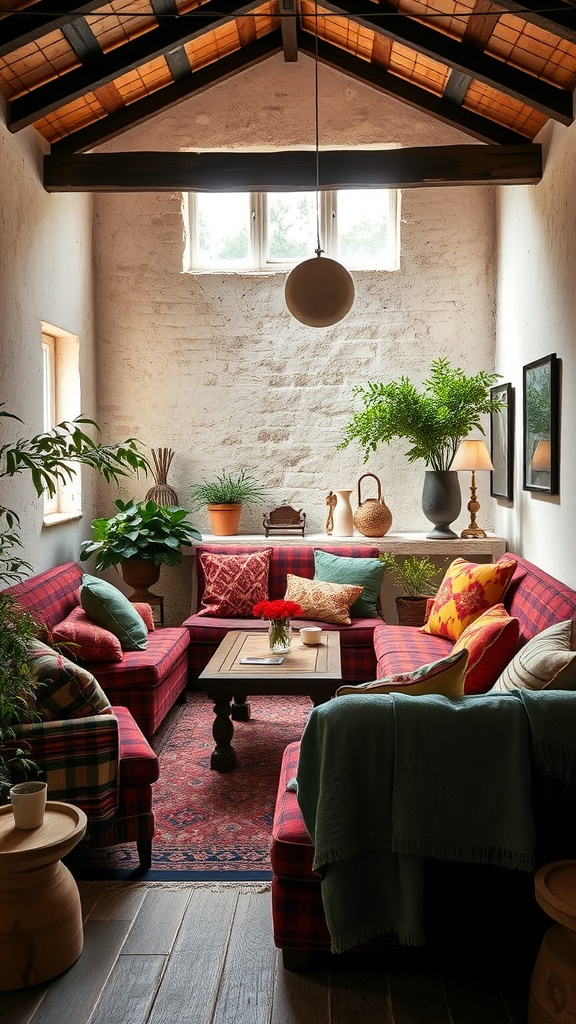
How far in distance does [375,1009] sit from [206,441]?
4846mm

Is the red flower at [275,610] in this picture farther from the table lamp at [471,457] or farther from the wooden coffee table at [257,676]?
the table lamp at [471,457]

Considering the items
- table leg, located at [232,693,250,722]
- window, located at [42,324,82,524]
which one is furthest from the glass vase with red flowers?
window, located at [42,324,82,524]

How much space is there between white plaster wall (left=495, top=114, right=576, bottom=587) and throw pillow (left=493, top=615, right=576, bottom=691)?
1.60 m

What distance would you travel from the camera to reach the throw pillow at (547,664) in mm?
2695

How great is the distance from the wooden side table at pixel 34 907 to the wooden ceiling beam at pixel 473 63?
4.15 meters

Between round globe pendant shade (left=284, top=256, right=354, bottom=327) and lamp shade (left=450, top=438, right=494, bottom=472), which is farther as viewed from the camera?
lamp shade (left=450, top=438, right=494, bottom=472)

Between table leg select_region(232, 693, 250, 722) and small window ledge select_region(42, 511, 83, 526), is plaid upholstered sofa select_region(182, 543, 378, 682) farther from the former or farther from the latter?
small window ledge select_region(42, 511, 83, 526)

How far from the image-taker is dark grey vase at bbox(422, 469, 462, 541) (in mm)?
6176

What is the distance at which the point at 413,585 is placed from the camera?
19.6 ft

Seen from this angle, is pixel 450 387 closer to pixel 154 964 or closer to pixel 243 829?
pixel 243 829

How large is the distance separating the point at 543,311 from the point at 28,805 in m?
4.02

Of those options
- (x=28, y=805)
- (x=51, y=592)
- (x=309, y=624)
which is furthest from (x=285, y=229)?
(x=28, y=805)

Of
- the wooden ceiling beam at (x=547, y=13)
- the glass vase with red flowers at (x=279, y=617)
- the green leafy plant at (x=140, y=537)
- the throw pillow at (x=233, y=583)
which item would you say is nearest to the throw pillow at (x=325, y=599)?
the throw pillow at (x=233, y=583)

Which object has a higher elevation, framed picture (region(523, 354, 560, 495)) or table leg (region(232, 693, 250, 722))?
framed picture (region(523, 354, 560, 495))
